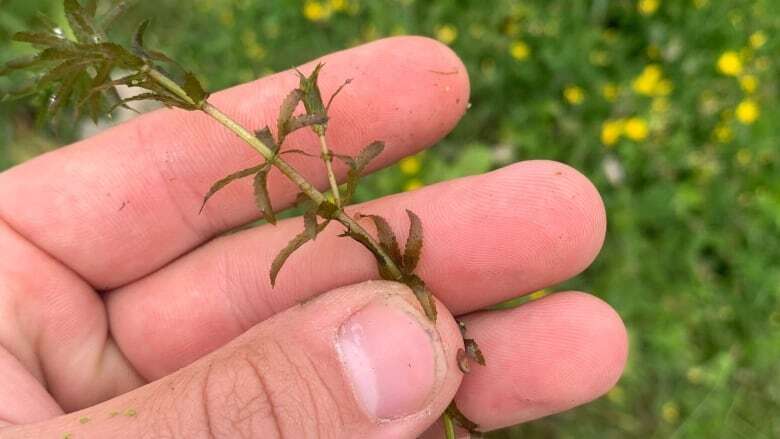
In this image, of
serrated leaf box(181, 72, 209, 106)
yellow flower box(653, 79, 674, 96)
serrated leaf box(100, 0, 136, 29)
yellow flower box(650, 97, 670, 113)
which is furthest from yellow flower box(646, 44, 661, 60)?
serrated leaf box(100, 0, 136, 29)

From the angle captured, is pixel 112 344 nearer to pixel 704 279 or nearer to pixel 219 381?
pixel 219 381

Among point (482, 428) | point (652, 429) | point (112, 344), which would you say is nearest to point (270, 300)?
point (112, 344)

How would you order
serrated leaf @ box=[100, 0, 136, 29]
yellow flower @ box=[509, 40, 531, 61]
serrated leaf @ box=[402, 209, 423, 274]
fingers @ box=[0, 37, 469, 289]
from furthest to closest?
yellow flower @ box=[509, 40, 531, 61], fingers @ box=[0, 37, 469, 289], serrated leaf @ box=[402, 209, 423, 274], serrated leaf @ box=[100, 0, 136, 29]

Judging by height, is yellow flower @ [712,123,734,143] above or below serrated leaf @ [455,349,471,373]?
below

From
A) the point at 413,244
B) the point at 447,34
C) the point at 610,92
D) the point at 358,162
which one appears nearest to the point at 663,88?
the point at 610,92

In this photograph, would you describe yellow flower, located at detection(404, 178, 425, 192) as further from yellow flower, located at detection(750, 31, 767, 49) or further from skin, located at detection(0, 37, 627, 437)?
yellow flower, located at detection(750, 31, 767, 49)

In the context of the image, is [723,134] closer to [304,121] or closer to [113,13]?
[304,121]
